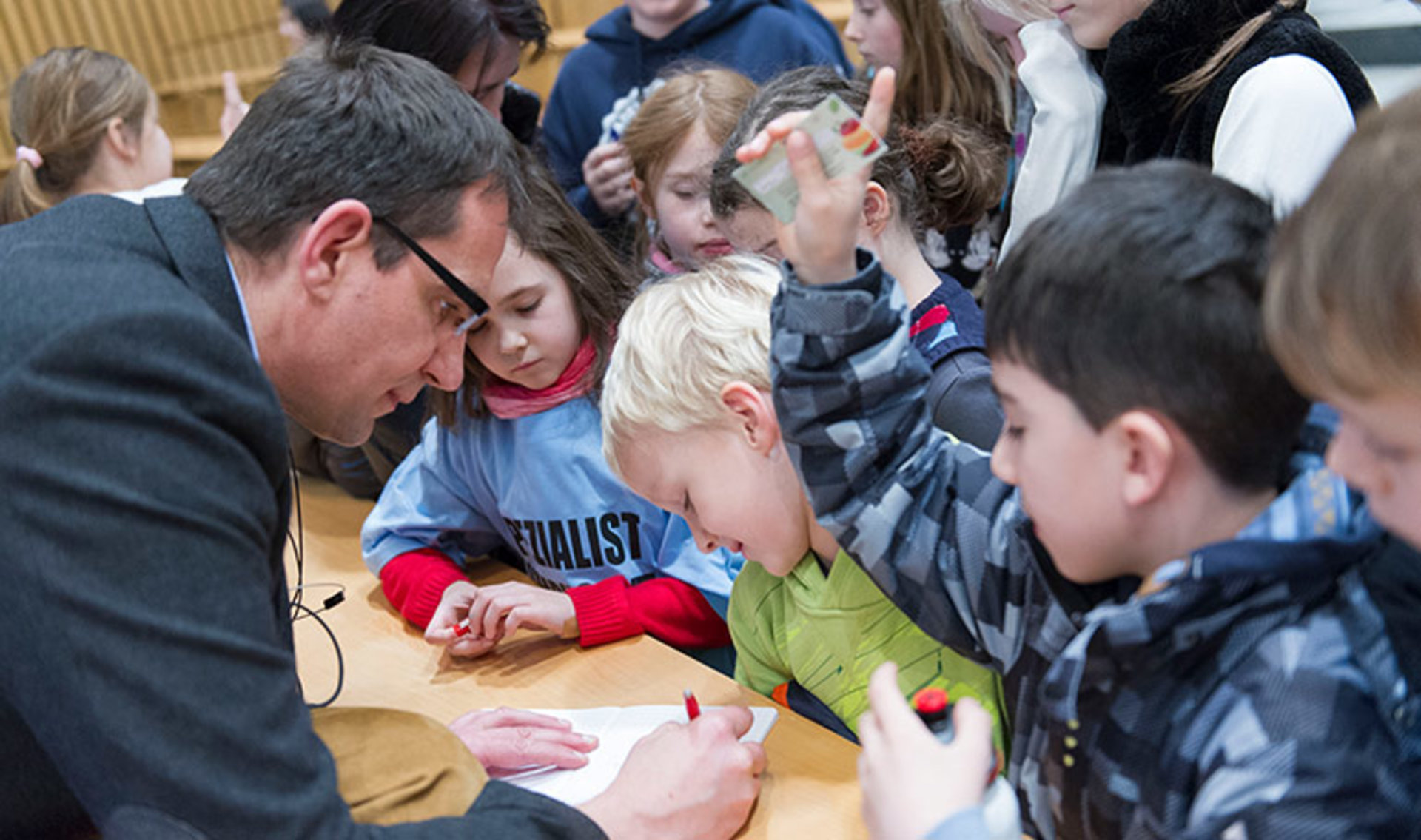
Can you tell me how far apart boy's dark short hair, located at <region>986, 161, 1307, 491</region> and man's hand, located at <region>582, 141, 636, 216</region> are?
72.3 inches

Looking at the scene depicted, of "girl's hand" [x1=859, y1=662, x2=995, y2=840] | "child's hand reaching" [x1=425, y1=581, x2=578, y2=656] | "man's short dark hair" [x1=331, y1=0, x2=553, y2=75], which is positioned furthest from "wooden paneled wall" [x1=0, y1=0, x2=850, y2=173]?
"girl's hand" [x1=859, y1=662, x2=995, y2=840]

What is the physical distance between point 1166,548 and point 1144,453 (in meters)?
0.10

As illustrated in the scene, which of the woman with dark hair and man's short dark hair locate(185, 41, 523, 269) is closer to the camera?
man's short dark hair locate(185, 41, 523, 269)

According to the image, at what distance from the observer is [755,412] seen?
1.26m

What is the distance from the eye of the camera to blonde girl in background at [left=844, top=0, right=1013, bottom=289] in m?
2.30

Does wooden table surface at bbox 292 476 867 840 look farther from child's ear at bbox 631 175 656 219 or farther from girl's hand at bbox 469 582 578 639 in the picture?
child's ear at bbox 631 175 656 219

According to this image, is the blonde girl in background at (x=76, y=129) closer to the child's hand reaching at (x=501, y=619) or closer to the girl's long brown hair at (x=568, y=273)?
the girl's long brown hair at (x=568, y=273)

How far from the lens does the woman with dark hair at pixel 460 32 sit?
2.21 metres

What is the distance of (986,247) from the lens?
231 cm

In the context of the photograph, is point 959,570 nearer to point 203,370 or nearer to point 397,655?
point 203,370

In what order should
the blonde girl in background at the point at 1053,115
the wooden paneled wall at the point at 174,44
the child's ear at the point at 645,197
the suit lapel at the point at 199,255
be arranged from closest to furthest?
the suit lapel at the point at 199,255 < the blonde girl in background at the point at 1053,115 < the child's ear at the point at 645,197 < the wooden paneled wall at the point at 174,44

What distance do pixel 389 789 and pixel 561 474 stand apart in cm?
72

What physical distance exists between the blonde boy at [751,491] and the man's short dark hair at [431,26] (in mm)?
1079

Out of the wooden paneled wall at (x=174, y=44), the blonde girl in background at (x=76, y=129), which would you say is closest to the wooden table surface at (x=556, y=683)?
the blonde girl in background at (x=76, y=129)
